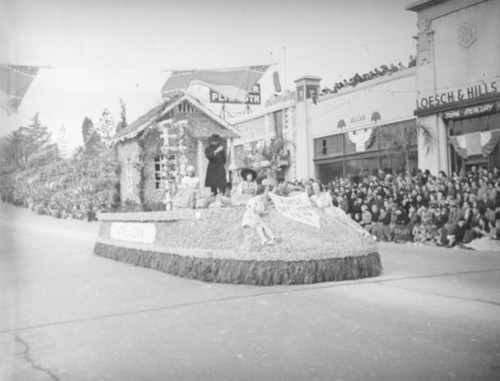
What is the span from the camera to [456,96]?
3.77 m

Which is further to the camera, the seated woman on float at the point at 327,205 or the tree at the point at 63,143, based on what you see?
the seated woman on float at the point at 327,205

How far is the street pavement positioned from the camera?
Result: 2.96 metres

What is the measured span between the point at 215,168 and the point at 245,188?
100cm

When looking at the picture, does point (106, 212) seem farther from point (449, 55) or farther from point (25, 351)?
point (449, 55)

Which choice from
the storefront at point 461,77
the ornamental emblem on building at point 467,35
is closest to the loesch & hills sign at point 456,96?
the storefront at point 461,77

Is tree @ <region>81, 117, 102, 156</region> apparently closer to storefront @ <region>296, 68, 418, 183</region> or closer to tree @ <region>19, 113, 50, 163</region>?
tree @ <region>19, 113, 50, 163</region>

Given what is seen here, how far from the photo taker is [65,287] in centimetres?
608

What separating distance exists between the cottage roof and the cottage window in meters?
0.65

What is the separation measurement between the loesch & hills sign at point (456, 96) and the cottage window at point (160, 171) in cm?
421

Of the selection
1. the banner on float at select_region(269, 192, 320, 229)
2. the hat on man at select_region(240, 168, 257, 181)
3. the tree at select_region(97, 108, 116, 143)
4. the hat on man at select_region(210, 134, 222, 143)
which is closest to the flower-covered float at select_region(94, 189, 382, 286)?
the banner on float at select_region(269, 192, 320, 229)

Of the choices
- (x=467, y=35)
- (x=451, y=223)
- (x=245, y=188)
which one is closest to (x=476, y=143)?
(x=467, y=35)

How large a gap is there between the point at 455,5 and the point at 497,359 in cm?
216

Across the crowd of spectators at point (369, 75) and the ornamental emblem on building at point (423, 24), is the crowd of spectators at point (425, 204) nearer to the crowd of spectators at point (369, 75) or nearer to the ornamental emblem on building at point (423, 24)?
the crowd of spectators at point (369, 75)

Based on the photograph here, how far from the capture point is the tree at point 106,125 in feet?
14.3
